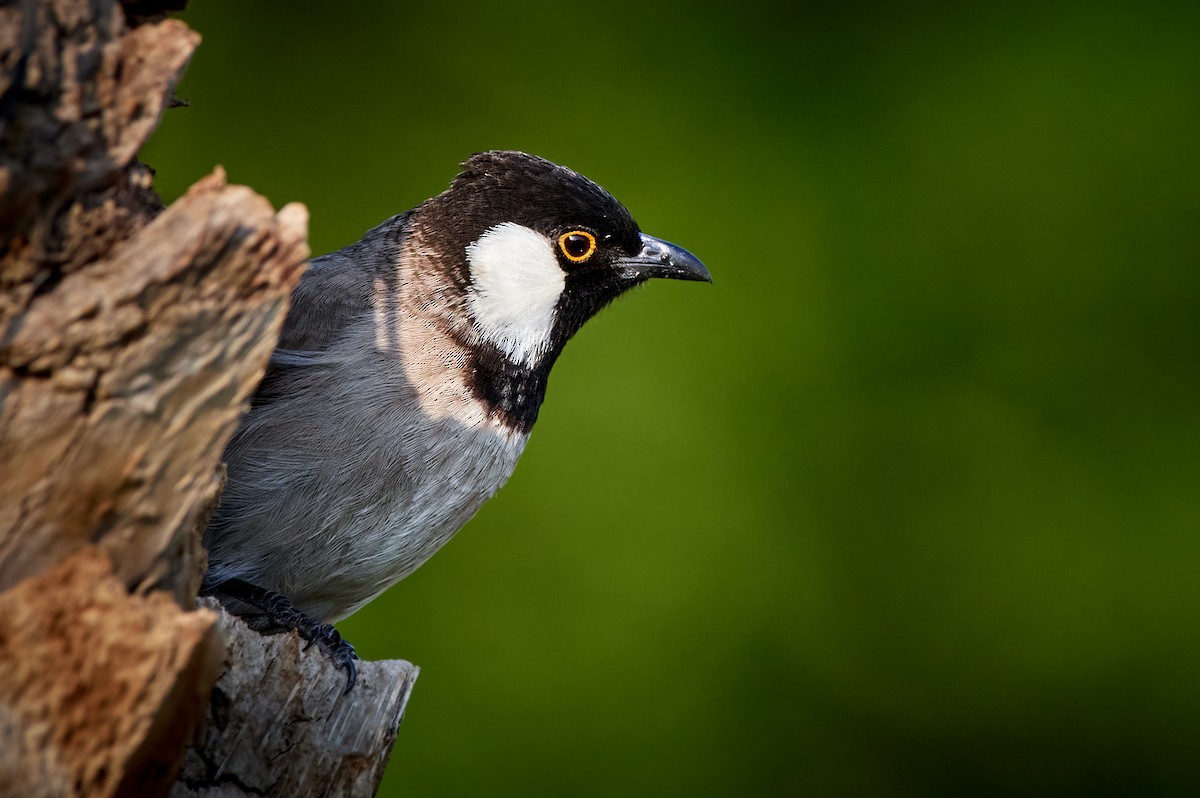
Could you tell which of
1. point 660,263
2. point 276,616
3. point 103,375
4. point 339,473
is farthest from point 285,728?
point 660,263

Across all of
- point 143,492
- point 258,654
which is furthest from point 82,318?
point 258,654

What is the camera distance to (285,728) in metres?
1.82

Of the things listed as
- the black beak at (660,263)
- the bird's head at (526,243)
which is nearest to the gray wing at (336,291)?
the bird's head at (526,243)

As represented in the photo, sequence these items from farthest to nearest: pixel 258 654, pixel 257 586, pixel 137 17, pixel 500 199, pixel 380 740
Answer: pixel 500 199 < pixel 257 586 < pixel 380 740 < pixel 258 654 < pixel 137 17

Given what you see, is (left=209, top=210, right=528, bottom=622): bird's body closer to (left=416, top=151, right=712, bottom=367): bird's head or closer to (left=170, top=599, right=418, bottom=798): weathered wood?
(left=416, top=151, right=712, bottom=367): bird's head

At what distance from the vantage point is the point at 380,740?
1914 millimetres

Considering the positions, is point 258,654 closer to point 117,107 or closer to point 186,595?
point 186,595

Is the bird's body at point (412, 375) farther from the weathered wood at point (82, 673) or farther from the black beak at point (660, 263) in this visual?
the weathered wood at point (82, 673)

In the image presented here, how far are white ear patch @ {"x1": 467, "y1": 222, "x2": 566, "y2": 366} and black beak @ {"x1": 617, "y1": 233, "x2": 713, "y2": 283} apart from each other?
0.20 m

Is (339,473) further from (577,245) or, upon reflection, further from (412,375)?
(577,245)

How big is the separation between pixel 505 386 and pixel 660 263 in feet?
1.93

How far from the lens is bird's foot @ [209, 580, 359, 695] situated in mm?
2250

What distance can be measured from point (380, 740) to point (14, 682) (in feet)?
2.54

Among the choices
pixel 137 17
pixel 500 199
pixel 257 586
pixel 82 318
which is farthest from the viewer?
pixel 500 199
